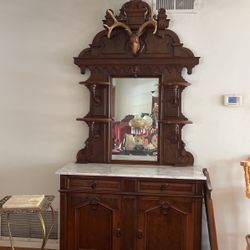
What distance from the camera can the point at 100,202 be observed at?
2736 millimetres

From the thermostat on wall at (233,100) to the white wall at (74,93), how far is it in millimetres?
53

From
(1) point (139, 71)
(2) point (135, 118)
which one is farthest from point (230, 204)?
(1) point (139, 71)

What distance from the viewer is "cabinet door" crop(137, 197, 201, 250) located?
2639mm

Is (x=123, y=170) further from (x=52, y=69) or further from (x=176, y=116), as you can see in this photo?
(x=52, y=69)

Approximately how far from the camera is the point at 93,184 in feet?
8.98

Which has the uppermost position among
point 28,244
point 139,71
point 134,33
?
point 134,33

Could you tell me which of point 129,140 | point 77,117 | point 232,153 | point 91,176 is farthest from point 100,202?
point 232,153

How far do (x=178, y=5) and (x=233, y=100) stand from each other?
99 centimetres

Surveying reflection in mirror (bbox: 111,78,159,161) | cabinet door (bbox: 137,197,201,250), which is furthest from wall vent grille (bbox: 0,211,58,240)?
cabinet door (bbox: 137,197,201,250)

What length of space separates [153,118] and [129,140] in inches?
11.8

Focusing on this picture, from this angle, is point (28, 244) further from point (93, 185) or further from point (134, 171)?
point (134, 171)

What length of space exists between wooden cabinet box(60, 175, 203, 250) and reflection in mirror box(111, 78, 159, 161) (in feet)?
1.62

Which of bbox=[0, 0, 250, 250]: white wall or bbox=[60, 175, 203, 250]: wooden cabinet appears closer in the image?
bbox=[60, 175, 203, 250]: wooden cabinet

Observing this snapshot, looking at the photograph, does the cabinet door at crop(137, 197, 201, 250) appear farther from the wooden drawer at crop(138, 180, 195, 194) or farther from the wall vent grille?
the wall vent grille
